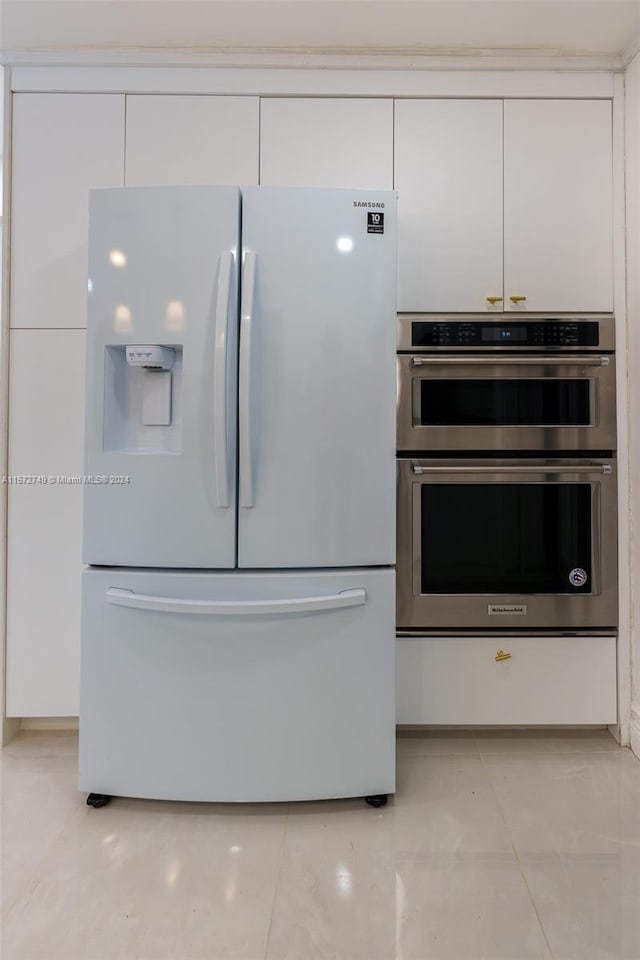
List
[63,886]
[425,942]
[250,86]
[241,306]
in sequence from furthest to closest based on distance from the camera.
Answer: [250,86], [241,306], [63,886], [425,942]

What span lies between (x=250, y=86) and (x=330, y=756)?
7.46 ft

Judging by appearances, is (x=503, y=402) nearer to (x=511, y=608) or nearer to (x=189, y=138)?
(x=511, y=608)

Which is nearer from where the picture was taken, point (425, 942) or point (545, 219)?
point (425, 942)

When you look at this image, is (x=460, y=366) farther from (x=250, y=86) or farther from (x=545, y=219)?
(x=250, y=86)

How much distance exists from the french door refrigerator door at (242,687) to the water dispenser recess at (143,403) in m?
0.40

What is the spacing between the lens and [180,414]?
5.53ft

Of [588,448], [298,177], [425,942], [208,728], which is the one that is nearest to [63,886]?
[208,728]

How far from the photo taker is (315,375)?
1.65 m

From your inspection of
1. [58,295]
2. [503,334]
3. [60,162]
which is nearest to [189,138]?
[60,162]

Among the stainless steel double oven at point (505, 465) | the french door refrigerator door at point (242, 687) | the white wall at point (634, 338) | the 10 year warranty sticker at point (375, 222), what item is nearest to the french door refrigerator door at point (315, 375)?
the 10 year warranty sticker at point (375, 222)

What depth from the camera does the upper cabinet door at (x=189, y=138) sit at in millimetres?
2035

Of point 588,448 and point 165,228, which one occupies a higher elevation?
point 165,228

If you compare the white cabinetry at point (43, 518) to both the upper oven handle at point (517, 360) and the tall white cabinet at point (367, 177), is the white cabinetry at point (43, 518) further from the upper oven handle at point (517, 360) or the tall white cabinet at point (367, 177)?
the upper oven handle at point (517, 360)

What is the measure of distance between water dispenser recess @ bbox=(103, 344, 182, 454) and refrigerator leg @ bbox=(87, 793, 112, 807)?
1.05 m
